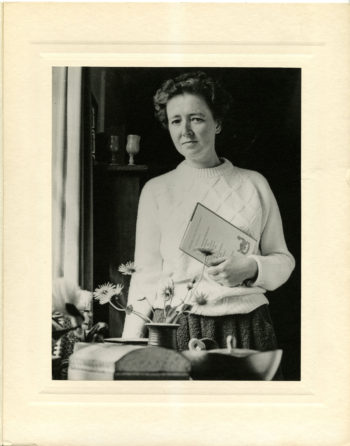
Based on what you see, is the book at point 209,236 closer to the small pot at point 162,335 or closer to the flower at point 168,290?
the flower at point 168,290

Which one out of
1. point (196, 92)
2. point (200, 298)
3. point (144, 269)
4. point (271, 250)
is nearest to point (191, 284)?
point (200, 298)

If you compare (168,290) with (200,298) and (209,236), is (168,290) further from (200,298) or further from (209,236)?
(209,236)

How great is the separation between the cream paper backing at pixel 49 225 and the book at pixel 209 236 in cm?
26

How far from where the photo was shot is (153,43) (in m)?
2.13

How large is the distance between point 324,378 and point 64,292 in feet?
3.09

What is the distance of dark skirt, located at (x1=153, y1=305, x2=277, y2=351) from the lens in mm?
2180

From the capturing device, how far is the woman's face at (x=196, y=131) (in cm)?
221

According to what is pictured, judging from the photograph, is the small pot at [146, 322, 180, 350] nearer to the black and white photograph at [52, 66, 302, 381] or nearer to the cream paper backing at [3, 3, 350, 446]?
the black and white photograph at [52, 66, 302, 381]

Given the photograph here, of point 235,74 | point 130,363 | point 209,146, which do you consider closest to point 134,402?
point 130,363

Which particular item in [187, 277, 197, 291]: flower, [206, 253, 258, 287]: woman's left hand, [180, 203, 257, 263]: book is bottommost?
[187, 277, 197, 291]: flower

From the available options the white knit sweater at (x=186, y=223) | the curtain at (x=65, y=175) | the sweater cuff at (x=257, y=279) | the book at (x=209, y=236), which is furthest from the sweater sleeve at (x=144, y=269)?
the sweater cuff at (x=257, y=279)

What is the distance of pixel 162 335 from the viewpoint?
2.17m

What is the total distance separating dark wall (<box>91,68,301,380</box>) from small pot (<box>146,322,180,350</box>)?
0.36 meters

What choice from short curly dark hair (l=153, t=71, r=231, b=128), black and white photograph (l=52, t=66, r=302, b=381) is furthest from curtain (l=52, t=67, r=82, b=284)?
short curly dark hair (l=153, t=71, r=231, b=128)
